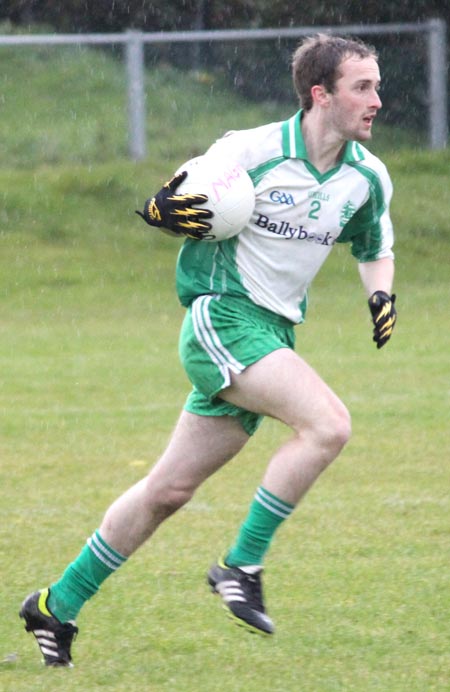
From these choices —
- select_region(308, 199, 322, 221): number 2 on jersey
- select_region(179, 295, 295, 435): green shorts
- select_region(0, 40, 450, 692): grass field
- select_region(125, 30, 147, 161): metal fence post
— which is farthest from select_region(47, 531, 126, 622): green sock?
select_region(125, 30, 147, 161): metal fence post

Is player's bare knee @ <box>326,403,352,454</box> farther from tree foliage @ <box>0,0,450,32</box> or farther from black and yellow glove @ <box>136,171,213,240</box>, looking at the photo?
tree foliage @ <box>0,0,450,32</box>

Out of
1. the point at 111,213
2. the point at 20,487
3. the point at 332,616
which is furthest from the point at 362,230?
the point at 111,213

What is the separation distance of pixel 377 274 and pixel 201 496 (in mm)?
2626

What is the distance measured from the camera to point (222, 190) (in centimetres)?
475

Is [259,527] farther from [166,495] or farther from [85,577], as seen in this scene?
[85,577]

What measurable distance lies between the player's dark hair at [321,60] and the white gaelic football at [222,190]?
1.22 feet

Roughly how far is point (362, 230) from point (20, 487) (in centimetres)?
322

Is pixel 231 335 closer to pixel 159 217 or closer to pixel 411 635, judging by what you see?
pixel 159 217

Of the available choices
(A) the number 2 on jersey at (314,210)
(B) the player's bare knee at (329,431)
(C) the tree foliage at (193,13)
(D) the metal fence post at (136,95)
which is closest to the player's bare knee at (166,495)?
(B) the player's bare knee at (329,431)

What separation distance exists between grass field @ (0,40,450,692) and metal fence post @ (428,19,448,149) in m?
4.09

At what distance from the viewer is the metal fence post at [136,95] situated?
19.5m

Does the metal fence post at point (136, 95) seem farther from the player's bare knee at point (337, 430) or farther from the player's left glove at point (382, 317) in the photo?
the player's bare knee at point (337, 430)

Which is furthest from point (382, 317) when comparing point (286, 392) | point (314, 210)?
point (286, 392)

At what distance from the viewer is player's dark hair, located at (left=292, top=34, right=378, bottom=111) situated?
493cm
